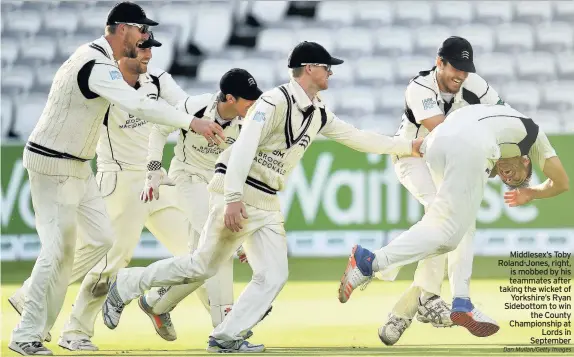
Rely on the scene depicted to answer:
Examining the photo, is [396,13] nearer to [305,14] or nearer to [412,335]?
[305,14]

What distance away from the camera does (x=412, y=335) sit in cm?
863

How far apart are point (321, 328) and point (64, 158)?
255 cm

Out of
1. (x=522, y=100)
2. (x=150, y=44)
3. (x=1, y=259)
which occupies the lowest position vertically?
(x=1, y=259)

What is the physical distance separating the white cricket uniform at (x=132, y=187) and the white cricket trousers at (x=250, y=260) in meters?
0.92

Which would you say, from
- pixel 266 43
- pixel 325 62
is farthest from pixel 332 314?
pixel 266 43

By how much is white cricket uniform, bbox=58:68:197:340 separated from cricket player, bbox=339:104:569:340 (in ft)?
5.28

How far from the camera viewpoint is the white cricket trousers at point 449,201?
7480 millimetres

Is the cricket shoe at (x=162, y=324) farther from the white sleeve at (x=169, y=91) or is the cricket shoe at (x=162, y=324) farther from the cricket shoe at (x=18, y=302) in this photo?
the white sleeve at (x=169, y=91)

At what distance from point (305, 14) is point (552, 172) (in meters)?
8.97

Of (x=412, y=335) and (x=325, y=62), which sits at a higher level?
(x=325, y=62)

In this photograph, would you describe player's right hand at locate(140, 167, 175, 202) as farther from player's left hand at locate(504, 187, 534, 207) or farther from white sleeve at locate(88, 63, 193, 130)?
player's left hand at locate(504, 187, 534, 207)

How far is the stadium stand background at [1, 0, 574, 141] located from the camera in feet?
51.2

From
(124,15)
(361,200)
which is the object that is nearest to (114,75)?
(124,15)

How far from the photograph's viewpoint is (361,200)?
45.5ft
